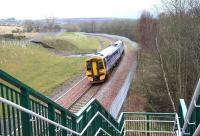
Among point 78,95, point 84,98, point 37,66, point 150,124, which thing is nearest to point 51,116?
point 150,124

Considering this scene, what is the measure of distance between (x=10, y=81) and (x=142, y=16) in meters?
56.1

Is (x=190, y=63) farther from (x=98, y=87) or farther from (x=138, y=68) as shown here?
(x=138, y=68)

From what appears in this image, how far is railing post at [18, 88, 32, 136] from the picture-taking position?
483 cm

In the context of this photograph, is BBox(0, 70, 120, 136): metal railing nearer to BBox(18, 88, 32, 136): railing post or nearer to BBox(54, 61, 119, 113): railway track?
BBox(18, 88, 32, 136): railing post

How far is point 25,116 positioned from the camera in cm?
504

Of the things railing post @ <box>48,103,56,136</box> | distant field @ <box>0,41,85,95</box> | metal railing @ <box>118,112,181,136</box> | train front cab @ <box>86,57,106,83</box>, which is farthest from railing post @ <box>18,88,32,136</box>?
train front cab @ <box>86,57,106,83</box>

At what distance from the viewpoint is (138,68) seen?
41.8 meters

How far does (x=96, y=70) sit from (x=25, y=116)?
2753 cm

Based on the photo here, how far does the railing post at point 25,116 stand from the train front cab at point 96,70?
89.3 ft

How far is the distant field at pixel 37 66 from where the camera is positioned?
36.7 meters

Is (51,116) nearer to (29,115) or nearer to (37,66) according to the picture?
(29,115)

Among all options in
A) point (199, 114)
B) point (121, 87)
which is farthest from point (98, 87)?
point (199, 114)

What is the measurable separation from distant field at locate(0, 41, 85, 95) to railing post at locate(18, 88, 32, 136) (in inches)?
1005

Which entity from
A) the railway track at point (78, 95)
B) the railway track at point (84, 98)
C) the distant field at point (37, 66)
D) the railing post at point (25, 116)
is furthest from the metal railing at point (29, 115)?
the distant field at point (37, 66)
